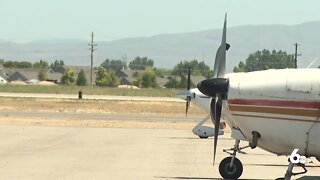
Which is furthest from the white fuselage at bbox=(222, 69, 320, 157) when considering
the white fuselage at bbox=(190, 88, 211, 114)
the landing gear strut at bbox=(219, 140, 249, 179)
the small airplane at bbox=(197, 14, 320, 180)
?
the white fuselage at bbox=(190, 88, 211, 114)

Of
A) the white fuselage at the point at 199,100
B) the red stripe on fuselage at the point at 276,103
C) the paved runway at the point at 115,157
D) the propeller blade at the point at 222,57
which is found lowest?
the paved runway at the point at 115,157

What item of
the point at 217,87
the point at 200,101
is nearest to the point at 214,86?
the point at 217,87

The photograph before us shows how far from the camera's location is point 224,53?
637 inches

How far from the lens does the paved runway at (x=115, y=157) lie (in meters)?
16.8

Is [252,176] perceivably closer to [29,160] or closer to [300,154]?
[300,154]

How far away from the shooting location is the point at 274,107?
14.5 m

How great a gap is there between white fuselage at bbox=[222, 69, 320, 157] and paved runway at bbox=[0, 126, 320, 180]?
226 centimetres

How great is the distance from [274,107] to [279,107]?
0.11 m

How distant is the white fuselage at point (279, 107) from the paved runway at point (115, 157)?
226cm

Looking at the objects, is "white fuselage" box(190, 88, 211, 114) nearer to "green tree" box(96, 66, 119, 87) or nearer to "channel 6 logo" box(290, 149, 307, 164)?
"channel 6 logo" box(290, 149, 307, 164)

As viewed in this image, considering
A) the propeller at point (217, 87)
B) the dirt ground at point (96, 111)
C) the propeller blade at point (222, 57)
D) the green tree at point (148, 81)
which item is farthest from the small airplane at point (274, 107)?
the green tree at point (148, 81)

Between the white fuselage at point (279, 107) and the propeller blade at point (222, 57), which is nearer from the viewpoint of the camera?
the white fuselage at point (279, 107)

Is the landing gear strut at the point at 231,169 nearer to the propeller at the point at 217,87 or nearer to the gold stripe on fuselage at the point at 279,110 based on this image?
the propeller at the point at 217,87

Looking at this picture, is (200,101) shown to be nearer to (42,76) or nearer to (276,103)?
(276,103)
